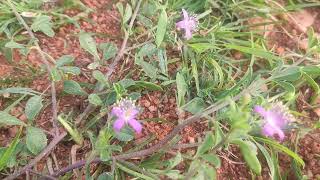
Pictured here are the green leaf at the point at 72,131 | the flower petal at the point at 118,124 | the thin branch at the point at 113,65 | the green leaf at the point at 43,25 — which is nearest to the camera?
the flower petal at the point at 118,124

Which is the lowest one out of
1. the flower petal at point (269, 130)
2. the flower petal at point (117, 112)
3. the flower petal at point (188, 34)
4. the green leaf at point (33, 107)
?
the green leaf at point (33, 107)

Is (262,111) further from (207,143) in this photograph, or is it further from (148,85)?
(148,85)

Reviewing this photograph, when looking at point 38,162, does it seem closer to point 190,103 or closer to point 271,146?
point 190,103

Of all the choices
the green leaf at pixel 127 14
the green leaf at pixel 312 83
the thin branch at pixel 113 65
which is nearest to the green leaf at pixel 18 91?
the thin branch at pixel 113 65

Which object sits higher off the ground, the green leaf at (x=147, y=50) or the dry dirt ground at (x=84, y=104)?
the green leaf at (x=147, y=50)

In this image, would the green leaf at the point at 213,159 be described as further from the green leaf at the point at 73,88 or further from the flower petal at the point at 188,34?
the flower petal at the point at 188,34

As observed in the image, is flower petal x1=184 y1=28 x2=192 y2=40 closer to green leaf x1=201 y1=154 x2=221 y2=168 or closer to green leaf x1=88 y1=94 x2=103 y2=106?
green leaf x1=88 y1=94 x2=103 y2=106

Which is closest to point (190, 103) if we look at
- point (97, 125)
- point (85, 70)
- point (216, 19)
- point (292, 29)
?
point (97, 125)
